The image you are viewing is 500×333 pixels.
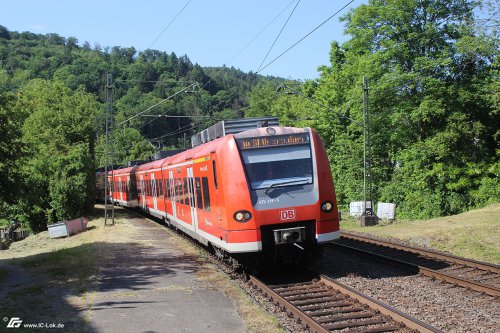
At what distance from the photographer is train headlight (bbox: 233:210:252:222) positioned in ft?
32.8

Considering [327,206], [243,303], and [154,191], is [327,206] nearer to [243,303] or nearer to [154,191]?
[243,303]

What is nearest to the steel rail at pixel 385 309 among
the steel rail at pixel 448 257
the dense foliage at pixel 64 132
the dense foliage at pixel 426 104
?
A: the steel rail at pixel 448 257

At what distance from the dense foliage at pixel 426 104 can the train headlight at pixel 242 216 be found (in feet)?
56.9

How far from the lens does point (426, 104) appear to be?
28.7 meters

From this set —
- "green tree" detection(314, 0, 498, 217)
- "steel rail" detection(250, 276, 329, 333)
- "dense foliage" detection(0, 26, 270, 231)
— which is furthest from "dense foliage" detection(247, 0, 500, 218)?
"steel rail" detection(250, 276, 329, 333)

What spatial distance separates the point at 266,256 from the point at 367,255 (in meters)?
3.67

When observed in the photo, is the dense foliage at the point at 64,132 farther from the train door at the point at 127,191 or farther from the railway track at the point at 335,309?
the railway track at the point at 335,309

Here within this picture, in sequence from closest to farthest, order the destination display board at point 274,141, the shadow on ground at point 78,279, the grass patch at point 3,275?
1. the shadow on ground at point 78,279
2. the destination display board at point 274,141
3. the grass patch at point 3,275

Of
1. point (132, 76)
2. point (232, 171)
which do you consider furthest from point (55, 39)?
point (232, 171)

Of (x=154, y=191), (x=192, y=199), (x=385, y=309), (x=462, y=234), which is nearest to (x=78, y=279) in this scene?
(x=192, y=199)

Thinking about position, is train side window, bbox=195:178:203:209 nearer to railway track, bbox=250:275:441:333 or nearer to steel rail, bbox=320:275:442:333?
railway track, bbox=250:275:441:333

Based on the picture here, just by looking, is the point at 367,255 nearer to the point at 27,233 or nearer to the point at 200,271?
the point at 200,271

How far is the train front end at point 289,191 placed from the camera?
10094 mm

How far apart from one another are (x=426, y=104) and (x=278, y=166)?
20589 mm
